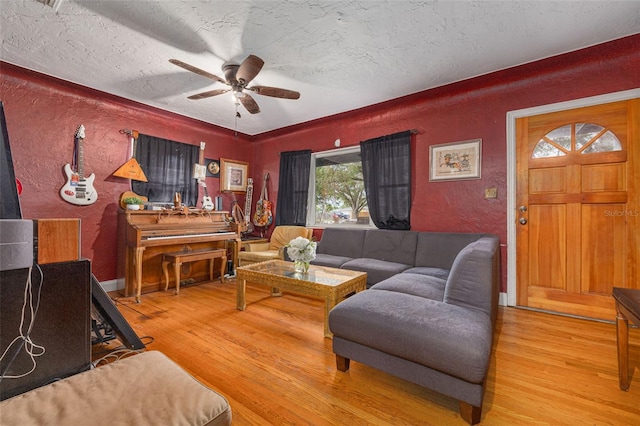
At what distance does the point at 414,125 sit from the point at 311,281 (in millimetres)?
2570

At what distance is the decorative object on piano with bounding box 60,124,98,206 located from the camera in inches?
124

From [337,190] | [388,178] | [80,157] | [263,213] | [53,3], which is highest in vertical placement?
[53,3]

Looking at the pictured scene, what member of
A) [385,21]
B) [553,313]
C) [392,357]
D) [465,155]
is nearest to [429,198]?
[465,155]

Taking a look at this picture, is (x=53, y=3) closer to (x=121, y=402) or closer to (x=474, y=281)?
(x=121, y=402)

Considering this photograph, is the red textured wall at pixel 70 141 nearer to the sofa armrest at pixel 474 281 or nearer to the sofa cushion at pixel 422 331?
the sofa cushion at pixel 422 331

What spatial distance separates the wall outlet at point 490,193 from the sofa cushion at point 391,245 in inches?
35.3

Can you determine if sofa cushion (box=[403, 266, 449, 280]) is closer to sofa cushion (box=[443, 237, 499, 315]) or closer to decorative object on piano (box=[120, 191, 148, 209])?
sofa cushion (box=[443, 237, 499, 315])

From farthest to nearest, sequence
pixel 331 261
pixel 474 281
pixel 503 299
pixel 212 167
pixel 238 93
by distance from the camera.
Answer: pixel 212 167 < pixel 331 261 < pixel 503 299 < pixel 238 93 < pixel 474 281

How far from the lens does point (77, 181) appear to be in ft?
10.5

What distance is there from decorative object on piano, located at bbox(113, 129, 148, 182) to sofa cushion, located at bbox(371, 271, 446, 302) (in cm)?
343

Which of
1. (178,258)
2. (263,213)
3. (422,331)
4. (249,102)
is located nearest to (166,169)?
(178,258)

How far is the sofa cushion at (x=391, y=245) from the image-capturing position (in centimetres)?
332

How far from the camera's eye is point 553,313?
2689 mm

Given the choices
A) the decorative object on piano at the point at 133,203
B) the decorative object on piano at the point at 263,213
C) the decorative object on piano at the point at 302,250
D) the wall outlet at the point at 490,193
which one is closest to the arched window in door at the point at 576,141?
the wall outlet at the point at 490,193
